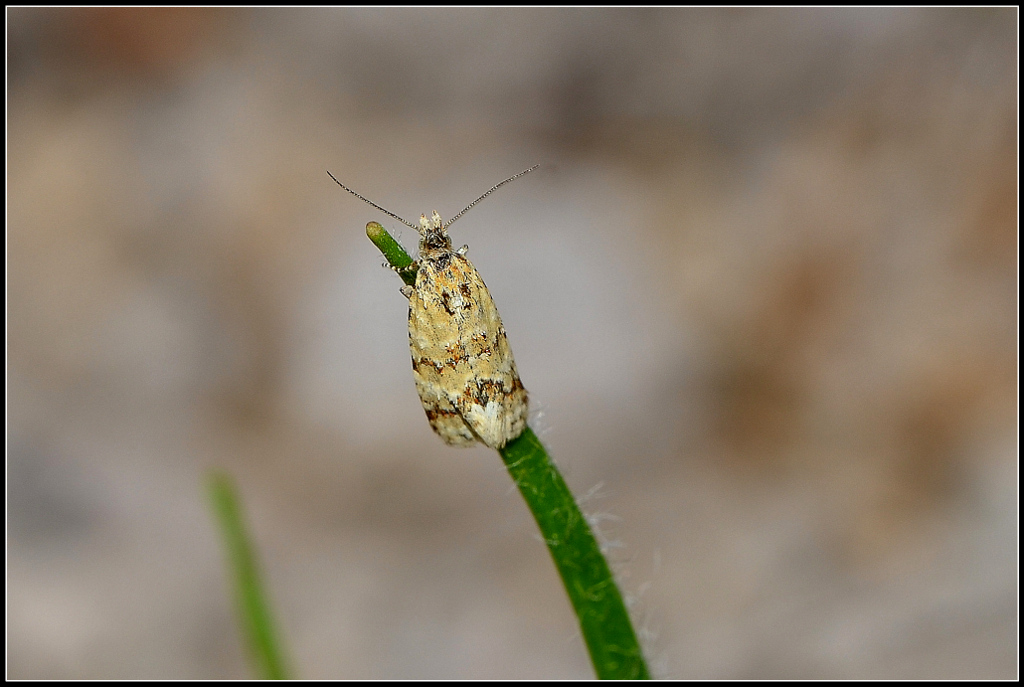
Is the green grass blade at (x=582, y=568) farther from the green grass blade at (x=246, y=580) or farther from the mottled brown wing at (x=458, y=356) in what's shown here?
the green grass blade at (x=246, y=580)

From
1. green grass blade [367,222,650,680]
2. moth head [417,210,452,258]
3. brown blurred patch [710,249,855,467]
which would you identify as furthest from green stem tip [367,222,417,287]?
brown blurred patch [710,249,855,467]

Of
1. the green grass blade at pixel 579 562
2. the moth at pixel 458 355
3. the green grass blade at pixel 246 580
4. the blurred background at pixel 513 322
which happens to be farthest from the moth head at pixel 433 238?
the blurred background at pixel 513 322

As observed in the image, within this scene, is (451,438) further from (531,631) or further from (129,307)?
(129,307)

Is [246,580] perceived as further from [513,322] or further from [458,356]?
[513,322]

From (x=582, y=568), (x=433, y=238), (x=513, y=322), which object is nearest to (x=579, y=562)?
(x=582, y=568)

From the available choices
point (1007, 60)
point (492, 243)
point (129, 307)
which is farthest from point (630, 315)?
point (129, 307)

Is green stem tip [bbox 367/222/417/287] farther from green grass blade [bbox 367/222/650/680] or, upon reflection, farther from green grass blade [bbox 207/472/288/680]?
green grass blade [bbox 207/472/288/680]
